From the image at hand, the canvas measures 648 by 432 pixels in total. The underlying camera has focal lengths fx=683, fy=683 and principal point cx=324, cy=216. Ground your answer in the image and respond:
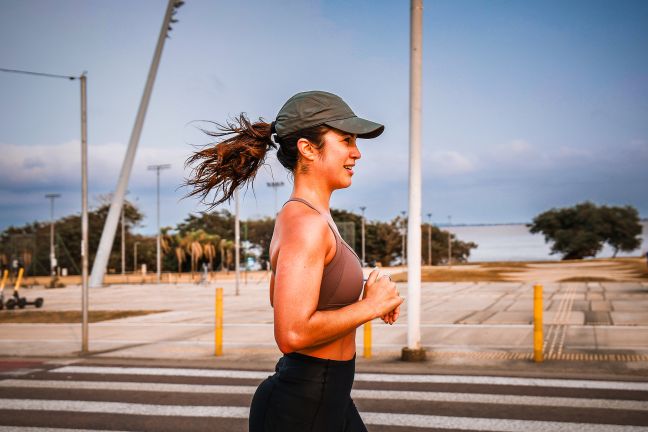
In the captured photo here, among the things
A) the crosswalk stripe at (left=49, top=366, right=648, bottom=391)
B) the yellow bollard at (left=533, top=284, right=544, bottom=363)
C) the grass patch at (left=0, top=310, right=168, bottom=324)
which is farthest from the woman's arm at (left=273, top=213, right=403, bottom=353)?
the grass patch at (left=0, top=310, right=168, bottom=324)

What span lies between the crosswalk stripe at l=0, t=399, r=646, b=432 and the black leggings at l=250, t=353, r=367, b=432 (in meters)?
4.57

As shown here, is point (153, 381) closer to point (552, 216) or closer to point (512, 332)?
point (512, 332)

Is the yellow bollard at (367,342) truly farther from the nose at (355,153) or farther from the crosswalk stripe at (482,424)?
the nose at (355,153)

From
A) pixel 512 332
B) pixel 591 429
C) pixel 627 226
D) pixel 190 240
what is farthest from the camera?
pixel 627 226

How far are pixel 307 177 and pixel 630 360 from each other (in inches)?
364

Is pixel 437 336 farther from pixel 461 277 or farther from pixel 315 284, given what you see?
pixel 461 277

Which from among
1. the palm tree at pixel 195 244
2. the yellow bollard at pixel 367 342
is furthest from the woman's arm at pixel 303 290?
the palm tree at pixel 195 244

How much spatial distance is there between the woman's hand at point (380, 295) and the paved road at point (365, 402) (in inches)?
180

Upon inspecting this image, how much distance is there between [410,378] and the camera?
9094mm

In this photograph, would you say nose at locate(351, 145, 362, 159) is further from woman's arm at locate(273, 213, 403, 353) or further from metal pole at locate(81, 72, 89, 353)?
metal pole at locate(81, 72, 89, 353)

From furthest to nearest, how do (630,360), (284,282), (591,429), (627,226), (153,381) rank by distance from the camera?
(627,226), (630,360), (153,381), (591,429), (284,282)

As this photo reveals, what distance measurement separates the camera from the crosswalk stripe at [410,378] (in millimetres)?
8336

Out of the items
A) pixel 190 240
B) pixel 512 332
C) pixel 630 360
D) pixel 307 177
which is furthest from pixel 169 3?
pixel 307 177

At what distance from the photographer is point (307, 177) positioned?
91.4 inches
